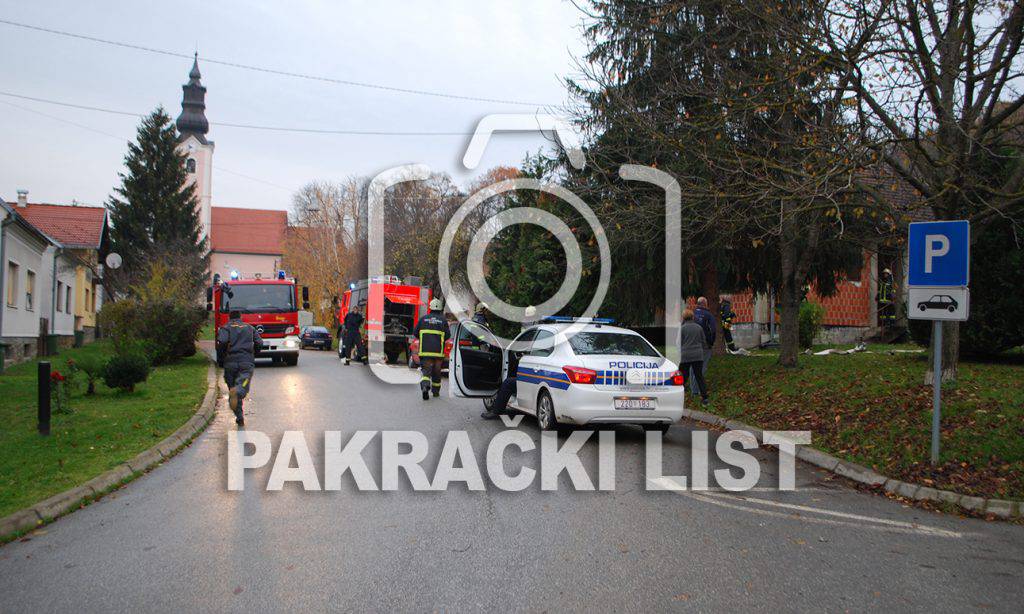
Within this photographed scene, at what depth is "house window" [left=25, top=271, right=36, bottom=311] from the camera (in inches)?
994

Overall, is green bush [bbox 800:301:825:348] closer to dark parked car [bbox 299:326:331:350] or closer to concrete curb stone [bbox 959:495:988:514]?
concrete curb stone [bbox 959:495:988:514]

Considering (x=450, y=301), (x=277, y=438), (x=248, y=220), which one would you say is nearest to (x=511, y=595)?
(x=277, y=438)

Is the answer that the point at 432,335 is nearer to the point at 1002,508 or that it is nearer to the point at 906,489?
the point at 906,489

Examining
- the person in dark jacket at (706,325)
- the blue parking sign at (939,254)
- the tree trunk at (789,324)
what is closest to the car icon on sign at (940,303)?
the blue parking sign at (939,254)

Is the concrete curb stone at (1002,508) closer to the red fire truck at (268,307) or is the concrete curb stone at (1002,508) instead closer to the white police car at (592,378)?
the white police car at (592,378)

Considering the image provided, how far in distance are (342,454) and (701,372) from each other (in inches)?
290

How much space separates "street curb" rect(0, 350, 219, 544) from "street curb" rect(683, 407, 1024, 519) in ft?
26.0

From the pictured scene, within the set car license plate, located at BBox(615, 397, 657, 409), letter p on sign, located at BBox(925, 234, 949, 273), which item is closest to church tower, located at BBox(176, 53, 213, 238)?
car license plate, located at BBox(615, 397, 657, 409)

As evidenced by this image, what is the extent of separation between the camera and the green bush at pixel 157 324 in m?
21.7

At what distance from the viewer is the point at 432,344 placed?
15.2 metres

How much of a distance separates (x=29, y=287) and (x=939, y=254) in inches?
1063

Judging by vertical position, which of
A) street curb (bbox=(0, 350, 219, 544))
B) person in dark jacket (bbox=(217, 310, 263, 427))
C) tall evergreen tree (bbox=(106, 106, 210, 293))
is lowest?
street curb (bbox=(0, 350, 219, 544))

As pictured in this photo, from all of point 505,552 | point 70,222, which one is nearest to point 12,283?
point 70,222

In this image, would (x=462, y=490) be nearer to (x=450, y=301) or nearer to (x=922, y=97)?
(x=922, y=97)
